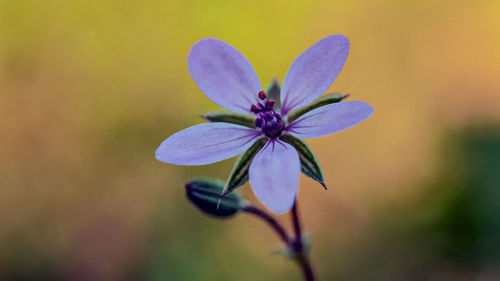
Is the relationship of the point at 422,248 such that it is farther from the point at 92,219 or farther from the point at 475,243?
the point at 92,219

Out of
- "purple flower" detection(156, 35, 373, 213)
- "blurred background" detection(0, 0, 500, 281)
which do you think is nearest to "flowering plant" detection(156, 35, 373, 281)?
"purple flower" detection(156, 35, 373, 213)

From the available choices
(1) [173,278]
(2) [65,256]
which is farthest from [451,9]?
(2) [65,256]

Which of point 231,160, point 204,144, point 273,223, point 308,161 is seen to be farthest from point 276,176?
point 231,160

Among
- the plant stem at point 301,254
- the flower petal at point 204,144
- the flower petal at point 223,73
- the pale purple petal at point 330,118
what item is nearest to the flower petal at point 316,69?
the pale purple petal at point 330,118

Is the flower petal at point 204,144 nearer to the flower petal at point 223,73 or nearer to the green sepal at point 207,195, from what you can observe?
the flower petal at point 223,73

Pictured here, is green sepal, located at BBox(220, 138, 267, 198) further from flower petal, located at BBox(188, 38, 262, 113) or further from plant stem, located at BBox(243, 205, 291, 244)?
plant stem, located at BBox(243, 205, 291, 244)

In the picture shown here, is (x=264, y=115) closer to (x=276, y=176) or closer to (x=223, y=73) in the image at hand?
(x=223, y=73)
